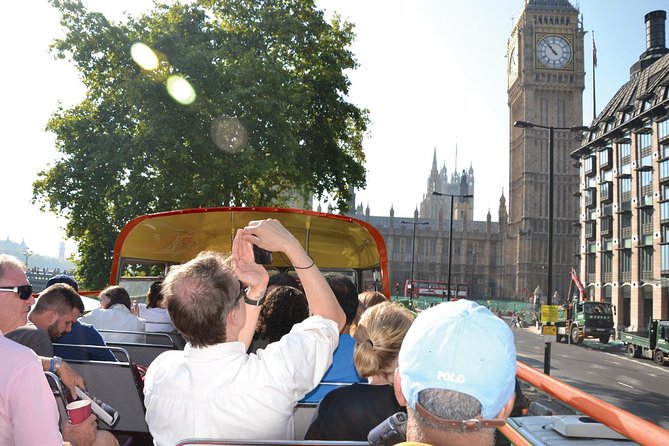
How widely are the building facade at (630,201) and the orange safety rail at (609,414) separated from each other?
142 feet

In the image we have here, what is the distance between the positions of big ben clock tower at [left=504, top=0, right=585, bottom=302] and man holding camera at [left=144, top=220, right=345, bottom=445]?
88478 millimetres

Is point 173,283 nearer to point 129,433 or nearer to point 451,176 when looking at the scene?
point 129,433

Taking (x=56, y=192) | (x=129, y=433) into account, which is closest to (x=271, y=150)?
(x=56, y=192)

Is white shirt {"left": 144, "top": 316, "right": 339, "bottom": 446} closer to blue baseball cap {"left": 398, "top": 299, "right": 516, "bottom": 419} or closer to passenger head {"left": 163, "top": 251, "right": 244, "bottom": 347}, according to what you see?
passenger head {"left": 163, "top": 251, "right": 244, "bottom": 347}

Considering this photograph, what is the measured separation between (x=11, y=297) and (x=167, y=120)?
15.7 metres

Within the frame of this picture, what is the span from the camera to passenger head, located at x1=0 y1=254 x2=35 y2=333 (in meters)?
3.15

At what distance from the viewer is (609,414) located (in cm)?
197

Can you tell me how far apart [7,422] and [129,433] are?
8.11 feet

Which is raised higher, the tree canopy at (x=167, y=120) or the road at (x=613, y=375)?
the tree canopy at (x=167, y=120)

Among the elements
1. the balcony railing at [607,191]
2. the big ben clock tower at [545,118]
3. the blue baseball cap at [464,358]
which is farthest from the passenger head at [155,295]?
the big ben clock tower at [545,118]

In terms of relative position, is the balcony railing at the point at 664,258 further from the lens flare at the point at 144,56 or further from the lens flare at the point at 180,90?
the lens flare at the point at 144,56

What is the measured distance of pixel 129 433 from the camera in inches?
187

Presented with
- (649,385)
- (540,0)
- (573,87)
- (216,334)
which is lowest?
(649,385)

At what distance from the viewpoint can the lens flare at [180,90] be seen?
18062mm
